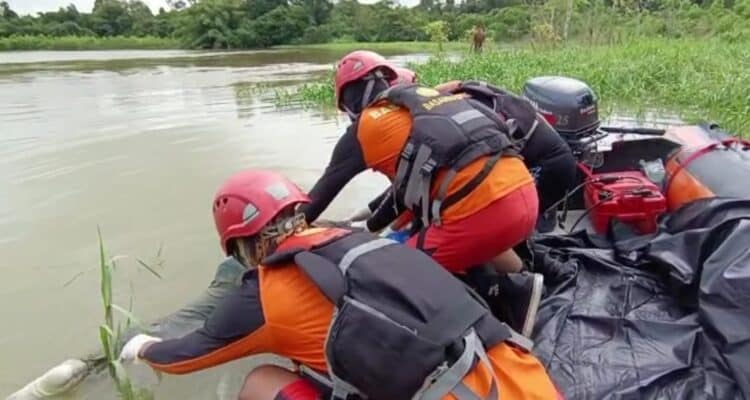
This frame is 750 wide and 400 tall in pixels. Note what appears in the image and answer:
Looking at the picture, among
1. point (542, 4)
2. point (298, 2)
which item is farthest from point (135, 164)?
point (298, 2)

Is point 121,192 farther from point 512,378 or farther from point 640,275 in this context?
point 512,378

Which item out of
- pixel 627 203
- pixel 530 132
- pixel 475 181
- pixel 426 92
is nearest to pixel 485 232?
pixel 475 181

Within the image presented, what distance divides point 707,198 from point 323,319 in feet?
6.67

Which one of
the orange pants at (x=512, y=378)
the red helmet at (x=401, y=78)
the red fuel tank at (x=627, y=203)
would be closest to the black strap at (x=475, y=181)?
the red helmet at (x=401, y=78)

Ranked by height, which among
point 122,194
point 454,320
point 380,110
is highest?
point 380,110

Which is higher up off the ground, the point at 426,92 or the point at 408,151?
the point at 426,92

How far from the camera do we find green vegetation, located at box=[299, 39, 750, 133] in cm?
736

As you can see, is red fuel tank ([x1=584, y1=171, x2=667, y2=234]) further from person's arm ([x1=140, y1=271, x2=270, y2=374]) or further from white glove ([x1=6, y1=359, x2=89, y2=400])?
white glove ([x1=6, y1=359, x2=89, y2=400])

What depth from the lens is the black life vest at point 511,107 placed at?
10.1 feet

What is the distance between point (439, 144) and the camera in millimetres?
2494

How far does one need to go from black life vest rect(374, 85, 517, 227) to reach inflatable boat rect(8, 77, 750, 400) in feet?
2.26

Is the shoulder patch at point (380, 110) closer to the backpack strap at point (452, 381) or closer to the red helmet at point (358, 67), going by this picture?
the red helmet at point (358, 67)

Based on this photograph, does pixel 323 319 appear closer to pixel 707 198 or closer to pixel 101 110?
pixel 707 198

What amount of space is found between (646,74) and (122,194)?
717cm
